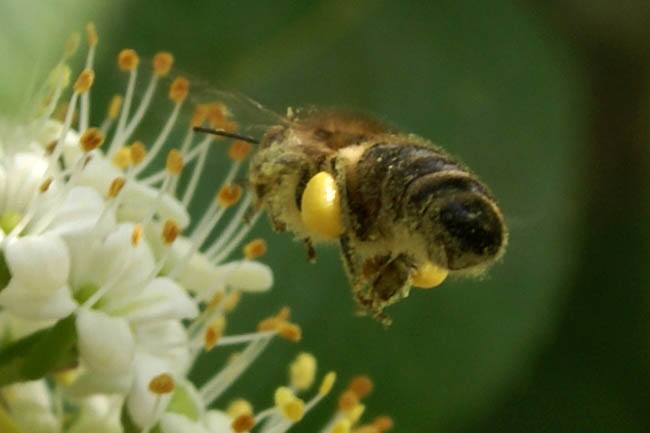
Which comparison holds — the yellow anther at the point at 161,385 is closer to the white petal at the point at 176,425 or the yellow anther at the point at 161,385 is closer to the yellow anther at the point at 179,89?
the white petal at the point at 176,425

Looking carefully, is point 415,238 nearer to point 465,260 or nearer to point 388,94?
point 465,260

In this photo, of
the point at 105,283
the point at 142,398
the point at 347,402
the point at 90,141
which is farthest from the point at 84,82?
the point at 347,402

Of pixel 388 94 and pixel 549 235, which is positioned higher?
pixel 388 94

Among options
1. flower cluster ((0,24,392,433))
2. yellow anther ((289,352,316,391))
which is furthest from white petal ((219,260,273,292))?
yellow anther ((289,352,316,391))

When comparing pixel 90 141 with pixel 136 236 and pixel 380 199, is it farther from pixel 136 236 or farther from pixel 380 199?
pixel 380 199

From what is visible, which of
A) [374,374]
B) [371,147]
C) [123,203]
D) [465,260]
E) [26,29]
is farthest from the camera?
[374,374]

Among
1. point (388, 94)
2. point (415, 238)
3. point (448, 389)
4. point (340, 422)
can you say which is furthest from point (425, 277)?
point (388, 94)

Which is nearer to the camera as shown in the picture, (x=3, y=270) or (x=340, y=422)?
(x=3, y=270)
